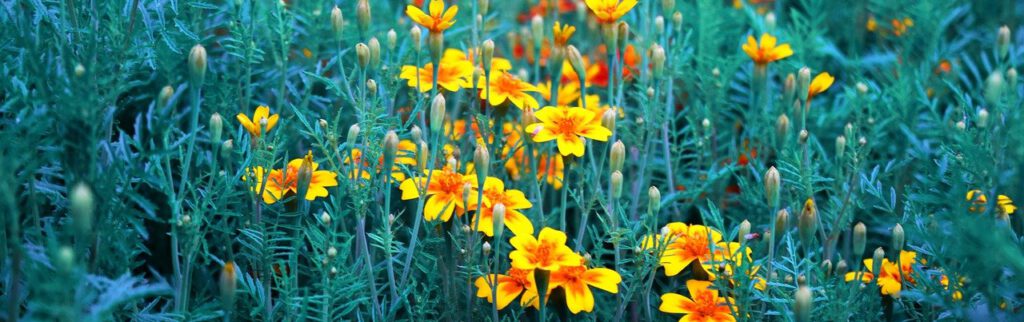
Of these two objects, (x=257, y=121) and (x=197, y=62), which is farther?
(x=257, y=121)

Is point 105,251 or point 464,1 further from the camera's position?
point 464,1

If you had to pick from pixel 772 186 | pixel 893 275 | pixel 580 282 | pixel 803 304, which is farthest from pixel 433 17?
pixel 893 275

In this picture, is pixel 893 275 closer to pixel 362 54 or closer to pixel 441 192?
pixel 441 192

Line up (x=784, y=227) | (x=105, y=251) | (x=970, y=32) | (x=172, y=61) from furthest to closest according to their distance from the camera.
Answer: (x=970, y=32) < (x=172, y=61) < (x=784, y=227) < (x=105, y=251)

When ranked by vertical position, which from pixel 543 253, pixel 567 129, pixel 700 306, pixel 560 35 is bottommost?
pixel 700 306

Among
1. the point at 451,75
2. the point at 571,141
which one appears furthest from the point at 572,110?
the point at 451,75

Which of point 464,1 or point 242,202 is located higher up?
point 464,1

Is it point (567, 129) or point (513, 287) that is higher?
point (567, 129)

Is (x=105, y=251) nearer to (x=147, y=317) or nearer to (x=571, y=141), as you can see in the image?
(x=147, y=317)
